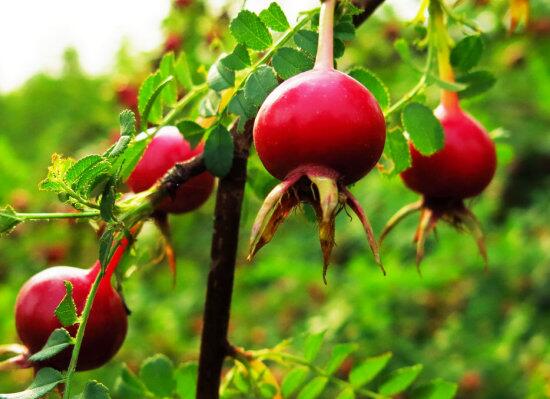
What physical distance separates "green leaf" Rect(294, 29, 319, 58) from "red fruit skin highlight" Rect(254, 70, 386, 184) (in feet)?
0.59

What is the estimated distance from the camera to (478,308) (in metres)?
3.86

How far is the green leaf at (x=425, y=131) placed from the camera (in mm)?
1255

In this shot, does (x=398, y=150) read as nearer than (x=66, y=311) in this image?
No

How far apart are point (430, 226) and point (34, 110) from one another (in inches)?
304

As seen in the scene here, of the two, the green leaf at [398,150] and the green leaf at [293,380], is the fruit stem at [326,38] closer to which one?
the green leaf at [398,150]

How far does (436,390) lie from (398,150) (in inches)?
17.3

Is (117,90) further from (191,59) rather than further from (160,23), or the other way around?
(191,59)

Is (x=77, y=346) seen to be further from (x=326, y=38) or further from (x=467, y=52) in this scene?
(x=467, y=52)

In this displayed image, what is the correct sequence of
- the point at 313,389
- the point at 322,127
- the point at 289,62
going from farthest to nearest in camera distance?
the point at 313,389, the point at 289,62, the point at 322,127

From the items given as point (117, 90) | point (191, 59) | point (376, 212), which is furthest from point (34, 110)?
point (191, 59)

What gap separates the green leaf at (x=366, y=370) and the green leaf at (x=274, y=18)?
65 centimetres

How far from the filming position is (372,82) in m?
1.28

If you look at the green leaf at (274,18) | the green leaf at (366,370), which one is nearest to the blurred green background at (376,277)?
the green leaf at (366,370)

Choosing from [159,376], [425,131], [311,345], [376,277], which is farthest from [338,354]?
[376,277]
